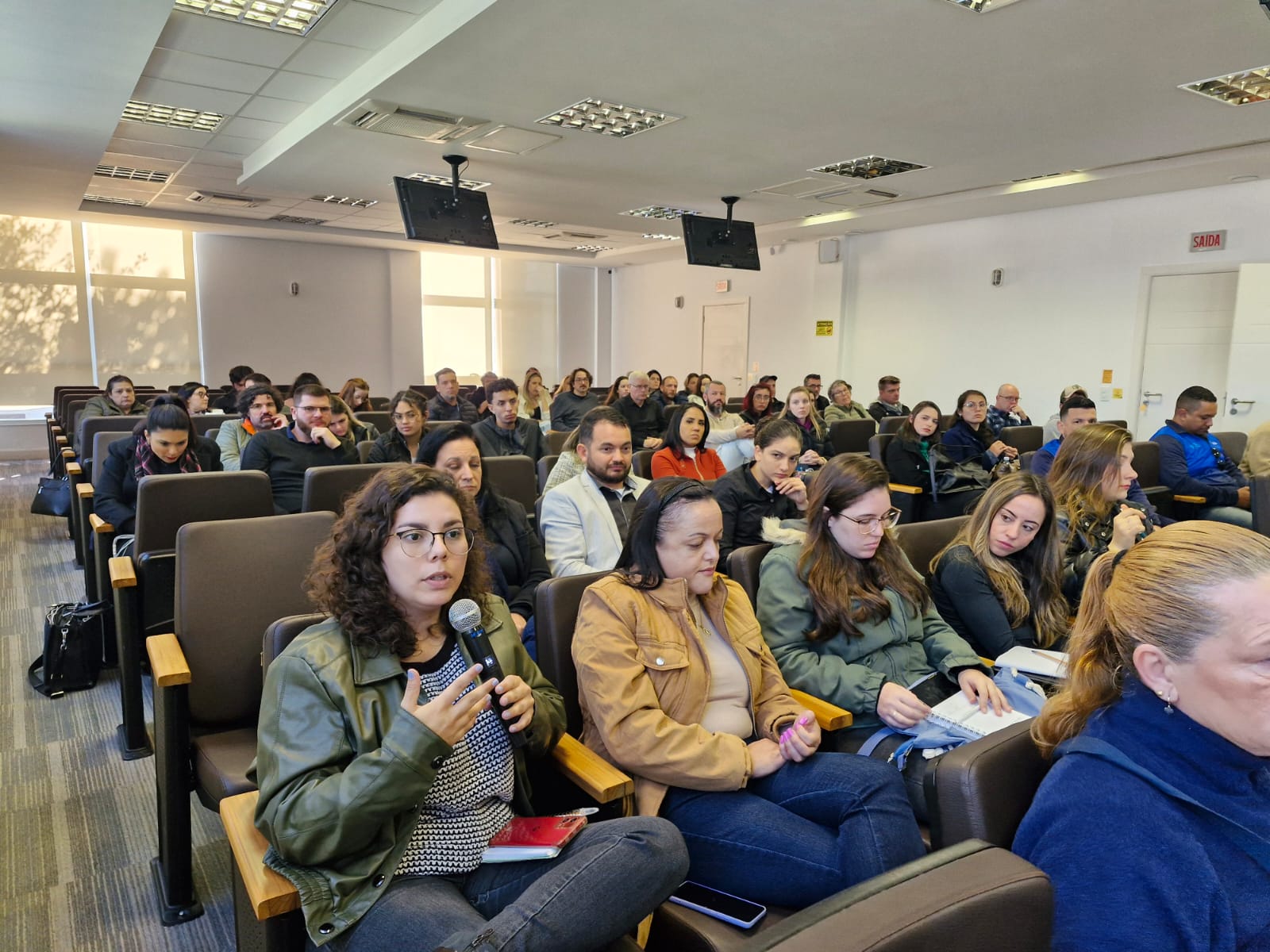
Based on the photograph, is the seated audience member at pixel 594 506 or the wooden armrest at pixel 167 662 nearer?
the wooden armrest at pixel 167 662

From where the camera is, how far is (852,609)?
2086 mm

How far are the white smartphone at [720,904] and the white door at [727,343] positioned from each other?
33.6 feet

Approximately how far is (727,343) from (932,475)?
691cm

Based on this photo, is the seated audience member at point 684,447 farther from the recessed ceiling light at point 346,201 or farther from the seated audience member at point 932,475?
the recessed ceiling light at point 346,201

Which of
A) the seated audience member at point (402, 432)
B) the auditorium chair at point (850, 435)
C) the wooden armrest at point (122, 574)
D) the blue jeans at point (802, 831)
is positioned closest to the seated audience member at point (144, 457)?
the seated audience member at point (402, 432)

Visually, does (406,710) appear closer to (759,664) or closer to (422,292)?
(759,664)

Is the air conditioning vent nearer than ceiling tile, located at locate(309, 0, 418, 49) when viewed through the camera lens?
No

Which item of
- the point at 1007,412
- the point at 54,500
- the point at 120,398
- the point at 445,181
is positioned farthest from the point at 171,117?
the point at 1007,412

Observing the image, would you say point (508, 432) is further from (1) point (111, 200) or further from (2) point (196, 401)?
(1) point (111, 200)

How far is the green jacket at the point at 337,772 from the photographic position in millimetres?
1190

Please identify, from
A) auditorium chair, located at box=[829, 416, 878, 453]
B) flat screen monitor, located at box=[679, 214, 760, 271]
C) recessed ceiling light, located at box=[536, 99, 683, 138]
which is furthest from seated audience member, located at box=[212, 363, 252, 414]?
auditorium chair, located at box=[829, 416, 878, 453]

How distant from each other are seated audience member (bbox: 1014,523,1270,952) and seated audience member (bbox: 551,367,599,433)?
20.0 ft

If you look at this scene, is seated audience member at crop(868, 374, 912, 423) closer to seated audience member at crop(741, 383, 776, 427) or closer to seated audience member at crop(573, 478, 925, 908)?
seated audience member at crop(741, 383, 776, 427)

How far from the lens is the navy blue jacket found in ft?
2.65
